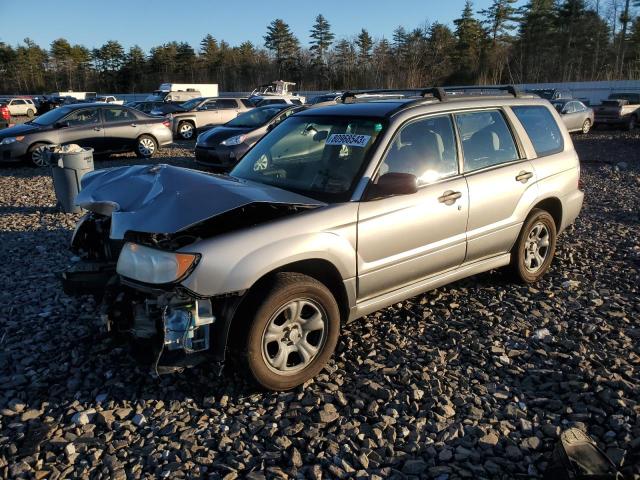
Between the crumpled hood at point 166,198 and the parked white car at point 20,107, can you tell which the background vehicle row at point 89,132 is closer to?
the crumpled hood at point 166,198

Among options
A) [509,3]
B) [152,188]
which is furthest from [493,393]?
[509,3]

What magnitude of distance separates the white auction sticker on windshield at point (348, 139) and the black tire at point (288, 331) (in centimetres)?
117

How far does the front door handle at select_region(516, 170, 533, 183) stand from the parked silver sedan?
17470 millimetres

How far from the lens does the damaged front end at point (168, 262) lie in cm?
296

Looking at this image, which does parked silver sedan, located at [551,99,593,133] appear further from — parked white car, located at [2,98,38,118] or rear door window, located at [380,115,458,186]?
parked white car, located at [2,98,38,118]

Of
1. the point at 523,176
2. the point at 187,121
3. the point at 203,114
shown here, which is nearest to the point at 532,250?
the point at 523,176

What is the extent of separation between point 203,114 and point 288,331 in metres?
18.8

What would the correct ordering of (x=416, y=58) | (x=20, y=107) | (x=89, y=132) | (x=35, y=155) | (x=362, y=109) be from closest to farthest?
(x=362, y=109), (x=35, y=155), (x=89, y=132), (x=20, y=107), (x=416, y=58)

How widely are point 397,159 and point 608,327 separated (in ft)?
7.33

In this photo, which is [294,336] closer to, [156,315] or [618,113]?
[156,315]

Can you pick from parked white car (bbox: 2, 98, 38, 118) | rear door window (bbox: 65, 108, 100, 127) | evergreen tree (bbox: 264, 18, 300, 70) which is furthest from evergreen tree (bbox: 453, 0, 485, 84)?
rear door window (bbox: 65, 108, 100, 127)

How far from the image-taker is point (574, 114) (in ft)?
67.7

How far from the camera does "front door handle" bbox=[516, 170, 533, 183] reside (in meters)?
4.59

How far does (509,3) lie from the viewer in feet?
203
